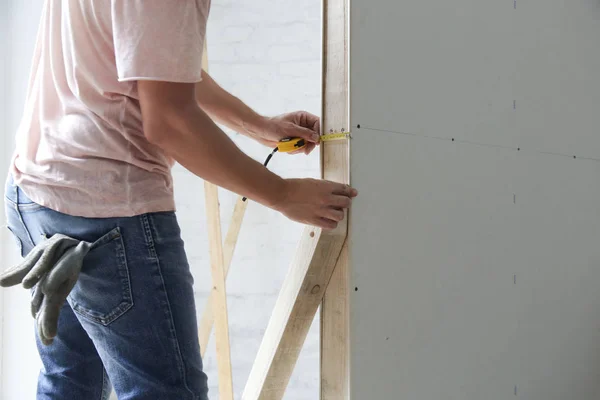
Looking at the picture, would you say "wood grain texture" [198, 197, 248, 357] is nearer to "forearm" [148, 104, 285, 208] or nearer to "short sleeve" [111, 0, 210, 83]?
"forearm" [148, 104, 285, 208]

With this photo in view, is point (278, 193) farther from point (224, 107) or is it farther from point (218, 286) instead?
point (218, 286)

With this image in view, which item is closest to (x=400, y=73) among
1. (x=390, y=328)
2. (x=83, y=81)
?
(x=390, y=328)

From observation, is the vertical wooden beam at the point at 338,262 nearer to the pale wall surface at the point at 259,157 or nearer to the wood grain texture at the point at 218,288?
the wood grain texture at the point at 218,288

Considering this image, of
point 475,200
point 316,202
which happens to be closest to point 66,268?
point 316,202

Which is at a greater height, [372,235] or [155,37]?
[155,37]

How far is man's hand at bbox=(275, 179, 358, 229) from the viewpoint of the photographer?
1162 mm

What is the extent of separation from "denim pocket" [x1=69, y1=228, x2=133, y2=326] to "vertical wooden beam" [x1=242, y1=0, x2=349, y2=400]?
0.38 m

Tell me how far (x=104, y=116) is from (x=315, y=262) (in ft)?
1.58

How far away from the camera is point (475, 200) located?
155 cm

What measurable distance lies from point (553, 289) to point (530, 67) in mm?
612

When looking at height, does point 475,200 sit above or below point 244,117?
below

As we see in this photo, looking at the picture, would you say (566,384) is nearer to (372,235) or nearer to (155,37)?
(372,235)

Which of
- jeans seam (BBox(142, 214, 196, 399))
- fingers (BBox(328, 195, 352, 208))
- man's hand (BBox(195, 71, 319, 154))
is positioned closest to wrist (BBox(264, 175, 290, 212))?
fingers (BBox(328, 195, 352, 208))

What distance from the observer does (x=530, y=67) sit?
172cm
